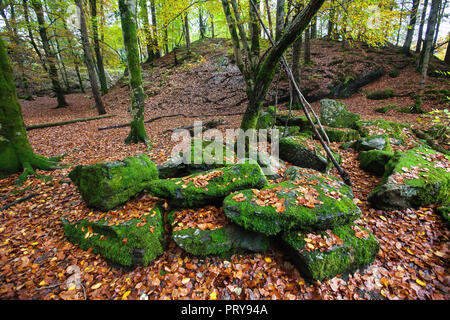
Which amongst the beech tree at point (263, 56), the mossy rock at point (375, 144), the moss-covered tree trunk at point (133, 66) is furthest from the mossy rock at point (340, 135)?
the moss-covered tree trunk at point (133, 66)

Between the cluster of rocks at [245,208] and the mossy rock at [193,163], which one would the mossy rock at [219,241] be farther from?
the mossy rock at [193,163]

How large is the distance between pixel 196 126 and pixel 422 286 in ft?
28.4

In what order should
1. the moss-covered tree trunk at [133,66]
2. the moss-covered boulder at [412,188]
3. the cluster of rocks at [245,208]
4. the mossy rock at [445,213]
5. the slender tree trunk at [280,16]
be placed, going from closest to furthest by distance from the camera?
the cluster of rocks at [245,208], the mossy rock at [445,213], the moss-covered boulder at [412,188], the moss-covered tree trunk at [133,66], the slender tree trunk at [280,16]

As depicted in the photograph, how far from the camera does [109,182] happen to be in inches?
146

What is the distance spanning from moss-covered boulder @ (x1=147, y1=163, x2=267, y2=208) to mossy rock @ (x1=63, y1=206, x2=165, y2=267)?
1.54ft

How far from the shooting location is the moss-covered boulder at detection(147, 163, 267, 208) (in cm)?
371

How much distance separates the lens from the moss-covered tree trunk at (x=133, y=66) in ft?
21.3

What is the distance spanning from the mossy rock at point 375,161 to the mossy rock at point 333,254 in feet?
9.56

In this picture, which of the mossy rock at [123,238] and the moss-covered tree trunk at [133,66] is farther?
the moss-covered tree trunk at [133,66]

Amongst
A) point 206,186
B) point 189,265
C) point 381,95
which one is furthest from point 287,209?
point 381,95

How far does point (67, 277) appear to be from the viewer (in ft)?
9.52

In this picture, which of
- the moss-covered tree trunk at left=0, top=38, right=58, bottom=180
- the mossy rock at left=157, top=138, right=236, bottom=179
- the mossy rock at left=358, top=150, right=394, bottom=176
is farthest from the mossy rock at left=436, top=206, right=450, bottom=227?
the moss-covered tree trunk at left=0, top=38, right=58, bottom=180
